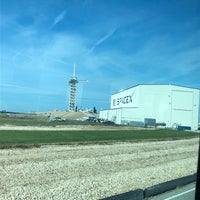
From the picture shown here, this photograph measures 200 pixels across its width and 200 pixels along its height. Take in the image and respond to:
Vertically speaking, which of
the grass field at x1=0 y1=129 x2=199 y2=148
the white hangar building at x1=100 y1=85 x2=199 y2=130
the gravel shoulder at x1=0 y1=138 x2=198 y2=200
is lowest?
the gravel shoulder at x1=0 y1=138 x2=198 y2=200

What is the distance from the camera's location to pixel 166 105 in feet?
293

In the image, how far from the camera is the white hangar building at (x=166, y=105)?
89.0m

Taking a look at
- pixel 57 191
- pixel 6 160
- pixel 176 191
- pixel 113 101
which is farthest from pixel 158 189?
pixel 113 101

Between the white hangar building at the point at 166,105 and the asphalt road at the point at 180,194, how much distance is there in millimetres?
78969

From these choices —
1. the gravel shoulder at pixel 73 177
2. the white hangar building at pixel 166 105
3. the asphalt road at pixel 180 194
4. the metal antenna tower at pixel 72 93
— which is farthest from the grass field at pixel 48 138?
the metal antenna tower at pixel 72 93

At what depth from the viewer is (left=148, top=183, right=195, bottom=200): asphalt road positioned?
30.1ft

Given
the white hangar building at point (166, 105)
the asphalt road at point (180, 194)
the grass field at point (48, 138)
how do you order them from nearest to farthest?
the asphalt road at point (180, 194) < the grass field at point (48, 138) < the white hangar building at point (166, 105)

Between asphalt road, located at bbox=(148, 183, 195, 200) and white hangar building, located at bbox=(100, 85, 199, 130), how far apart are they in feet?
259

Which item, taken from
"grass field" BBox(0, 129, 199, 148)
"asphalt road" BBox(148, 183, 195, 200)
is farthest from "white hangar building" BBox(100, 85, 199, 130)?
"asphalt road" BBox(148, 183, 195, 200)

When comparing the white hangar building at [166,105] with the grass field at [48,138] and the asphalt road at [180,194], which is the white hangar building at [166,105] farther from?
the asphalt road at [180,194]

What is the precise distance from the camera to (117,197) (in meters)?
7.77

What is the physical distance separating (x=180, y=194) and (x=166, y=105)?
80819mm

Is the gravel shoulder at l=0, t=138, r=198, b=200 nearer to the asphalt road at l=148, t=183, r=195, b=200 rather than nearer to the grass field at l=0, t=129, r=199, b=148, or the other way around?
the asphalt road at l=148, t=183, r=195, b=200

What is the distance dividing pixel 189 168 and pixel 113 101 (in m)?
111
